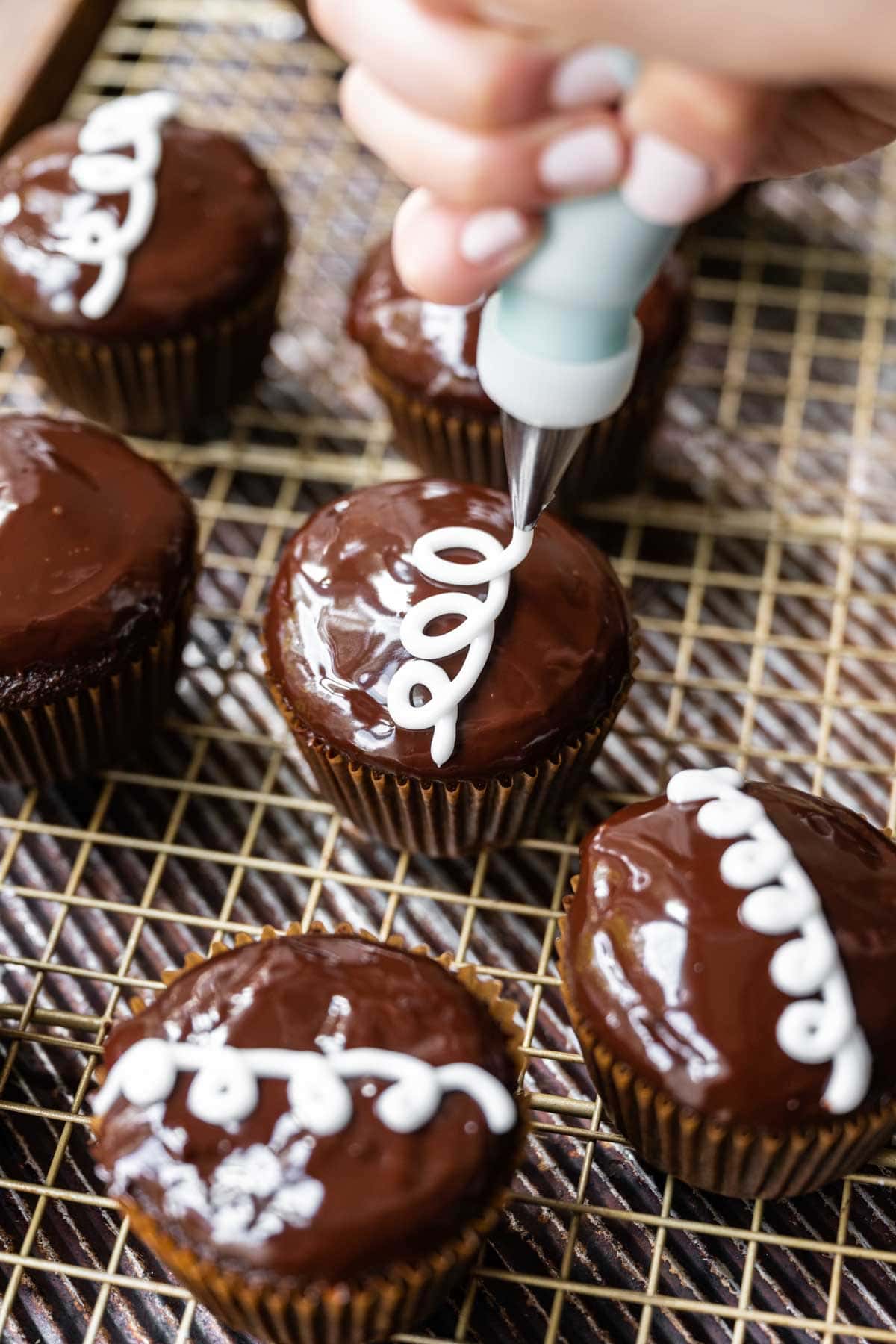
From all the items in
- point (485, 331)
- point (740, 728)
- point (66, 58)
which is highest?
point (485, 331)

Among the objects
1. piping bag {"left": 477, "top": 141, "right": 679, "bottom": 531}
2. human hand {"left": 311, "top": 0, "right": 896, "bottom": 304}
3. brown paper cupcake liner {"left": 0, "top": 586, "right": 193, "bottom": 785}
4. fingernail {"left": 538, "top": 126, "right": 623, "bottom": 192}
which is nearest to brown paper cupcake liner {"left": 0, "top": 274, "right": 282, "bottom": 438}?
brown paper cupcake liner {"left": 0, "top": 586, "right": 193, "bottom": 785}

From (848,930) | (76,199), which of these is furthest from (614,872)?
(76,199)

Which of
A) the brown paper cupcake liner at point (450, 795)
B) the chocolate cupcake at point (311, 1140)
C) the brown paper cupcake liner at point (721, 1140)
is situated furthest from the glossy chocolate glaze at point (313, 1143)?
the brown paper cupcake liner at point (450, 795)

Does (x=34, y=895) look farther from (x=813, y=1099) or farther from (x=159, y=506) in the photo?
(x=813, y=1099)

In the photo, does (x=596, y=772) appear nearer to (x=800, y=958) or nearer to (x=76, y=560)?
(x=800, y=958)

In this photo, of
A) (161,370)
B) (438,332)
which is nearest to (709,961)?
(438,332)

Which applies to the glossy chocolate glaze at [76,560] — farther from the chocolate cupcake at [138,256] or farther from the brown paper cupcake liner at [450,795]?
the chocolate cupcake at [138,256]

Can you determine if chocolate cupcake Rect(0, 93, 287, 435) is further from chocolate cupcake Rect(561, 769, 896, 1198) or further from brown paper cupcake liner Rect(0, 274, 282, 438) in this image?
chocolate cupcake Rect(561, 769, 896, 1198)
